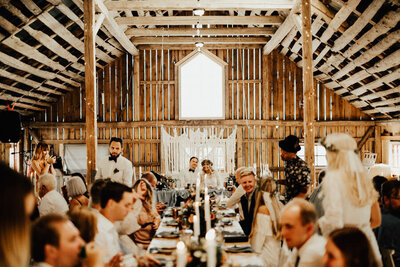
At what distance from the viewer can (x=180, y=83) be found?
33.6 ft

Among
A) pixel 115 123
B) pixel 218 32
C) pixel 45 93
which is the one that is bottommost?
pixel 115 123

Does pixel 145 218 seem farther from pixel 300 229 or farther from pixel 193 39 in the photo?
pixel 193 39

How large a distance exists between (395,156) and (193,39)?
624cm

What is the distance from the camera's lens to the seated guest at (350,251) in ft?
5.41

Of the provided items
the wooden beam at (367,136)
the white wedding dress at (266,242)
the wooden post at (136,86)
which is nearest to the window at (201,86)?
the wooden post at (136,86)

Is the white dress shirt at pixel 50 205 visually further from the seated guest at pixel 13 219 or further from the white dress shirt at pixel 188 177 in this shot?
the white dress shirt at pixel 188 177

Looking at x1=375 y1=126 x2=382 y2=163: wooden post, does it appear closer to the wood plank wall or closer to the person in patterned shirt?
the wood plank wall

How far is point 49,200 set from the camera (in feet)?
12.4

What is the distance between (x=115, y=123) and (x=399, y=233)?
8.26 m

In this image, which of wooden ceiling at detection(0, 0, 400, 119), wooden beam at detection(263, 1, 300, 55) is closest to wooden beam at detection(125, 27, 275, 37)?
wooden ceiling at detection(0, 0, 400, 119)

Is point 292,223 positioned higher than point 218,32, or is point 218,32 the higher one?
point 218,32

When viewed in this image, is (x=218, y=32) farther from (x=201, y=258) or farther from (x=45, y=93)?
(x=201, y=258)

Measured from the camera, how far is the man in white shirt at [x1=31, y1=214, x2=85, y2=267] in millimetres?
1584

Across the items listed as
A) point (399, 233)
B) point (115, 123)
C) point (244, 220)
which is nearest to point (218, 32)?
point (115, 123)
